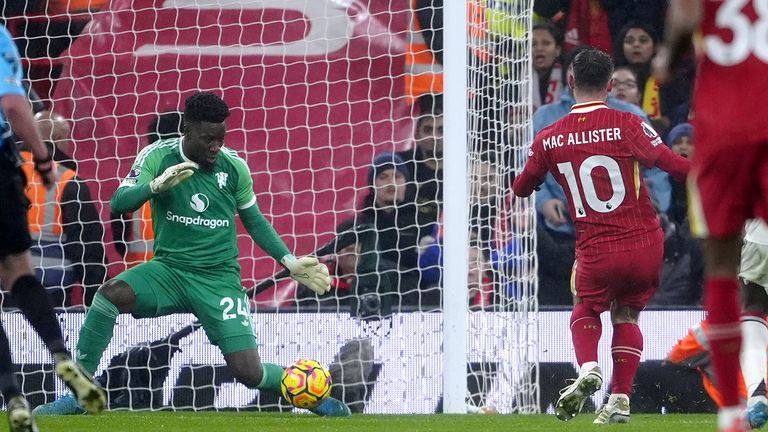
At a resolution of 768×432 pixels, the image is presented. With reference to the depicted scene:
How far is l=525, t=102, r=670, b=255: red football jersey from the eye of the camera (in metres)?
6.22

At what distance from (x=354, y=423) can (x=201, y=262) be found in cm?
137

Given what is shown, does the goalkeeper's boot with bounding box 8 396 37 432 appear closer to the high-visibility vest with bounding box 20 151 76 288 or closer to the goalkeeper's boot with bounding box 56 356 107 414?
the goalkeeper's boot with bounding box 56 356 107 414

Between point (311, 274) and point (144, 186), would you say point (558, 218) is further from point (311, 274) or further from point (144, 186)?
point (144, 186)

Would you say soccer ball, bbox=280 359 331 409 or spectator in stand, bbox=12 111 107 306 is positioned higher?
spectator in stand, bbox=12 111 107 306

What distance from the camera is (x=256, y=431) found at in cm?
583

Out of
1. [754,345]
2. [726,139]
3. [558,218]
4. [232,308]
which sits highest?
[558,218]

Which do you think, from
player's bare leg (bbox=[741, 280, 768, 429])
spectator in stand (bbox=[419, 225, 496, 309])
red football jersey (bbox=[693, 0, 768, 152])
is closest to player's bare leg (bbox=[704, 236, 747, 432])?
red football jersey (bbox=[693, 0, 768, 152])

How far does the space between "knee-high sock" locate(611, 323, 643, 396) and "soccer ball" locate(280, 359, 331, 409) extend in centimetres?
157

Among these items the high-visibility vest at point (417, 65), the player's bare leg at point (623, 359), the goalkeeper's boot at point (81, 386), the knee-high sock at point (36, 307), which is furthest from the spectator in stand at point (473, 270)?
the goalkeeper's boot at point (81, 386)

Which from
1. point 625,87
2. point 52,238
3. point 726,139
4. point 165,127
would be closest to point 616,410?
point 726,139

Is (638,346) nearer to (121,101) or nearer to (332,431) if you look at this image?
(332,431)

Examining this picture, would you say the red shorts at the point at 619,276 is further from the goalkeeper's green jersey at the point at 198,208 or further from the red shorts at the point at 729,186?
the red shorts at the point at 729,186

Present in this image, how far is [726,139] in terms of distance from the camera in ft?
11.8

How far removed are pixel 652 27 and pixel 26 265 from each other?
20.2ft
